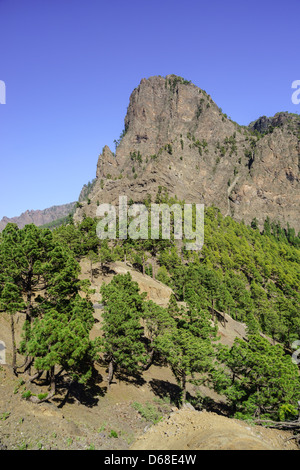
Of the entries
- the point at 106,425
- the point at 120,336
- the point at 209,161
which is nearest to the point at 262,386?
the point at 120,336

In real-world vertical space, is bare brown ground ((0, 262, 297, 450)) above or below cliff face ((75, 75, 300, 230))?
below

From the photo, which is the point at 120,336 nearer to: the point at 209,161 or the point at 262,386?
the point at 262,386

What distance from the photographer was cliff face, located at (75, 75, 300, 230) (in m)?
157

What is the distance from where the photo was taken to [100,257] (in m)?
53.3

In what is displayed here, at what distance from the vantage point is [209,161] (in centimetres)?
17775

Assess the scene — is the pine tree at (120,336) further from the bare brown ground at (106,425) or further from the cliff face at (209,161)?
the cliff face at (209,161)

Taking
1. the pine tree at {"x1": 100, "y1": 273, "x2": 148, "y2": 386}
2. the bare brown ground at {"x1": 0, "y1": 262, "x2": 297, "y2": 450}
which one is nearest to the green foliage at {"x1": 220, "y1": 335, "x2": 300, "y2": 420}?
the bare brown ground at {"x1": 0, "y1": 262, "x2": 297, "y2": 450}

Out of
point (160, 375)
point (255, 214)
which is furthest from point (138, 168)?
point (160, 375)

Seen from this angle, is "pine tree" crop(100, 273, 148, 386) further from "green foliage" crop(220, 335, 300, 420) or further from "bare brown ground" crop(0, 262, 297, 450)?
"green foliage" crop(220, 335, 300, 420)

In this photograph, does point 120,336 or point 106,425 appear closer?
point 106,425

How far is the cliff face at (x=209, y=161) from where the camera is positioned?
157 metres

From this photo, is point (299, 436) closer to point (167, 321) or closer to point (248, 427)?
point (248, 427)

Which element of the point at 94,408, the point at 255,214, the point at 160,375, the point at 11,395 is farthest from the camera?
the point at 255,214
